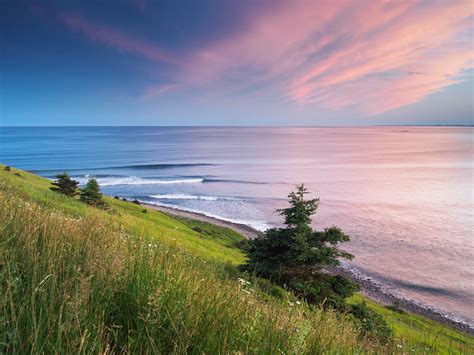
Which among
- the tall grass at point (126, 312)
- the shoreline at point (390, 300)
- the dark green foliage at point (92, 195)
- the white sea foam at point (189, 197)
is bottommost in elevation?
the shoreline at point (390, 300)

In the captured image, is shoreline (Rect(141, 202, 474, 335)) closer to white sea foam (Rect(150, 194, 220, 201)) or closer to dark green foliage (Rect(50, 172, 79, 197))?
dark green foliage (Rect(50, 172, 79, 197))

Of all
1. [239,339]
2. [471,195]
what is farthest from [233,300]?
[471,195]

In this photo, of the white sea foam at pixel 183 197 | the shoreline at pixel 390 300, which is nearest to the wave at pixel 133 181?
the white sea foam at pixel 183 197

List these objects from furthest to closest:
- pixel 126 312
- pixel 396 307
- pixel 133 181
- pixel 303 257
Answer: pixel 133 181
pixel 396 307
pixel 303 257
pixel 126 312

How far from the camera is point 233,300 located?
3.28 metres

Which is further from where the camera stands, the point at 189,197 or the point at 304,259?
the point at 189,197

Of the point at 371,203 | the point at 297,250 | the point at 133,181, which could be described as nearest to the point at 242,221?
the point at 371,203

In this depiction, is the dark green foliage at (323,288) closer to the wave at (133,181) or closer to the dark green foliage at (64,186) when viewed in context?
the dark green foliage at (64,186)

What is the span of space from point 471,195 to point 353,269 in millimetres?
46774

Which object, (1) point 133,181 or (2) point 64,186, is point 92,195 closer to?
(2) point 64,186

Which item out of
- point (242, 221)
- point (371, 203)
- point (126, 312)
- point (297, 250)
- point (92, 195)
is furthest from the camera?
point (371, 203)

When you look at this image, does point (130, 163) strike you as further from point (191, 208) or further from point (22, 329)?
point (22, 329)

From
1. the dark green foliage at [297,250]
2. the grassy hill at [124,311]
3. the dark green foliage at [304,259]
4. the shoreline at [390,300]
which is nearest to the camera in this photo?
the grassy hill at [124,311]

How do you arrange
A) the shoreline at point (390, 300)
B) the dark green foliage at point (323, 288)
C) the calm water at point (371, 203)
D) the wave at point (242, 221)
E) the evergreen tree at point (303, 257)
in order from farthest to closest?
the wave at point (242, 221), the calm water at point (371, 203), the shoreline at point (390, 300), the evergreen tree at point (303, 257), the dark green foliage at point (323, 288)
